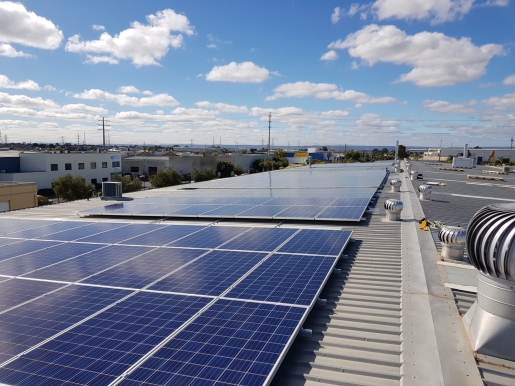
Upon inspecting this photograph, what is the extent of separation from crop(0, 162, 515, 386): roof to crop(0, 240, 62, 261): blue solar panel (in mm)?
11002

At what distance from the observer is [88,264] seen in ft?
40.0

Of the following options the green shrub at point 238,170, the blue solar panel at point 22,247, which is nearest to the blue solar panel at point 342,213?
the blue solar panel at point 22,247

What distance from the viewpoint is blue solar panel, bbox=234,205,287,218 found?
65.0ft

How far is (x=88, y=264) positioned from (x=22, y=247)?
461 centimetres

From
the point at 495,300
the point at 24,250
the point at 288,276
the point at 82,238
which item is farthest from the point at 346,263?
the point at 24,250

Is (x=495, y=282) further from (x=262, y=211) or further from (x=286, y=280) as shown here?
(x=262, y=211)

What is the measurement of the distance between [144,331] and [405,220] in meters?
16.3

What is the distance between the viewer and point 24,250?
14258 millimetres

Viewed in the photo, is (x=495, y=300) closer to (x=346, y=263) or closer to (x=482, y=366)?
(x=482, y=366)

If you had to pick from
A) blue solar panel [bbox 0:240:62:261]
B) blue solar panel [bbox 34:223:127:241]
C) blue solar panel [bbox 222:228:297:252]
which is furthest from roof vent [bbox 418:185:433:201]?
blue solar panel [bbox 0:240:62:261]

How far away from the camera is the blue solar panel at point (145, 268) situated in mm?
10438

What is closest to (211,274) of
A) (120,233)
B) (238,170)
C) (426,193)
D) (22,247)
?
(120,233)

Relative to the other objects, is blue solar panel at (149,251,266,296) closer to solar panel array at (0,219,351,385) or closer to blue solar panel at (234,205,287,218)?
solar panel array at (0,219,351,385)

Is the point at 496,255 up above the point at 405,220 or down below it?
above
